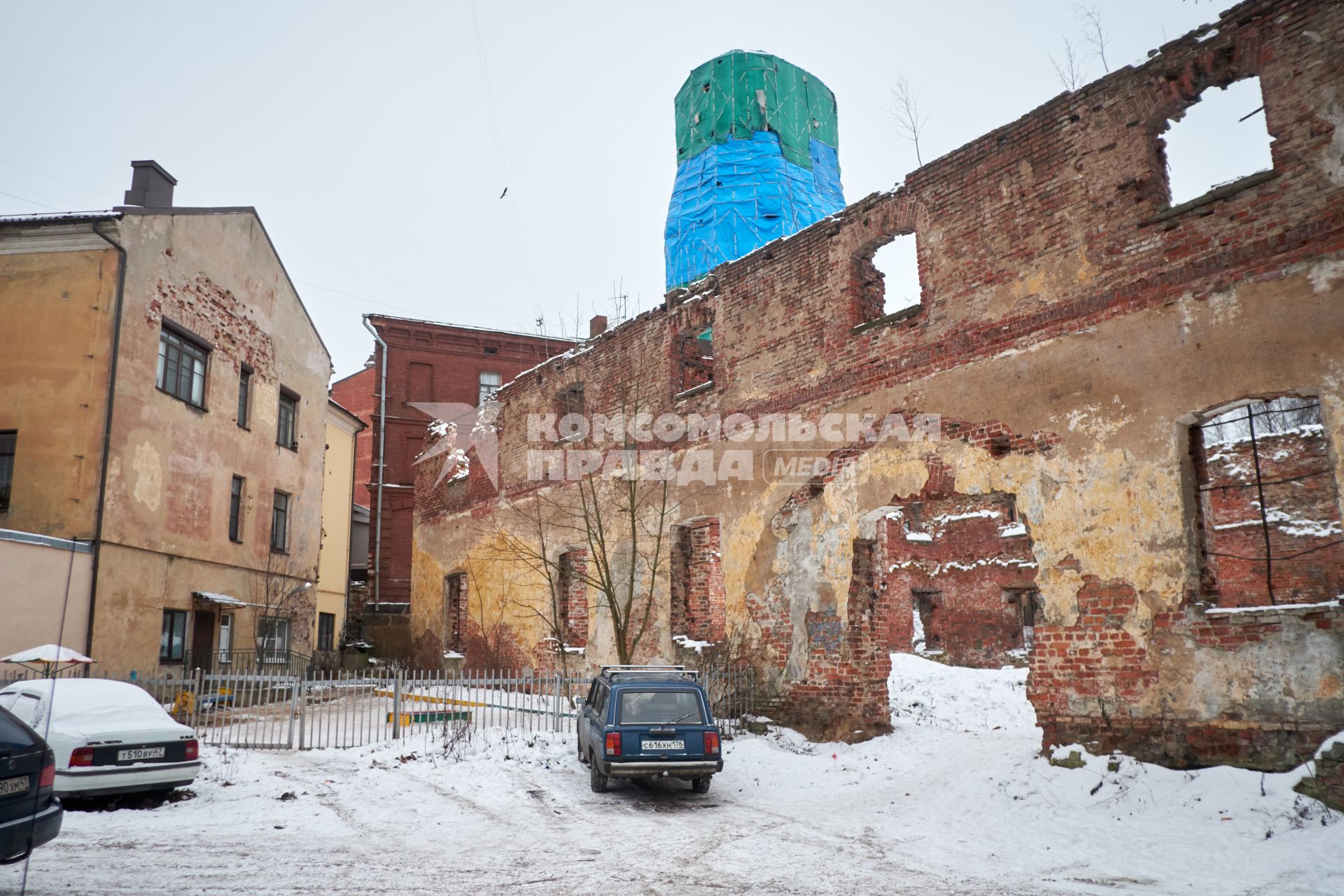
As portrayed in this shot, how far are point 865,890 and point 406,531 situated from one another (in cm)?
2893

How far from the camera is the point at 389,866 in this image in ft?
24.1

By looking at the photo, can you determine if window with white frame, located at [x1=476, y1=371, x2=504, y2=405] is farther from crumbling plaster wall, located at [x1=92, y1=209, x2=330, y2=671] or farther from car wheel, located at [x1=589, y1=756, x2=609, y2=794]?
car wheel, located at [x1=589, y1=756, x2=609, y2=794]

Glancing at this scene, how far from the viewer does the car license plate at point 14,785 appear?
18.5ft

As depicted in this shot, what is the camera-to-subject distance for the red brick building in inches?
1304

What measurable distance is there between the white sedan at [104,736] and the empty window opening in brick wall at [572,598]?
9.79 metres

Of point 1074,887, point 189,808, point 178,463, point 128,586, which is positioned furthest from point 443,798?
point 178,463

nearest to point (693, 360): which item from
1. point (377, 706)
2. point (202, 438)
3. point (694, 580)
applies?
point (694, 580)

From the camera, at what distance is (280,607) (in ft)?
71.8

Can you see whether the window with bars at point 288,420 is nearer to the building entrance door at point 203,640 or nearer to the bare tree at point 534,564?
the building entrance door at point 203,640

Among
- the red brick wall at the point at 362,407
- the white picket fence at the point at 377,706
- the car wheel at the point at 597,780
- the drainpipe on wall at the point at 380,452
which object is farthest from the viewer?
the red brick wall at the point at 362,407

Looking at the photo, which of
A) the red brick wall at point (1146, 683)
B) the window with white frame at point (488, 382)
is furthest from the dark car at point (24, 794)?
the window with white frame at point (488, 382)

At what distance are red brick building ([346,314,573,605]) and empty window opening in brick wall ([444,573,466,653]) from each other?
9.48 metres

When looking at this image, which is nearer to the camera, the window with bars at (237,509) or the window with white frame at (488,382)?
the window with bars at (237,509)

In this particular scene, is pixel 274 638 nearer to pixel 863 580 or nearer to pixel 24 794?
pixel 863 580
